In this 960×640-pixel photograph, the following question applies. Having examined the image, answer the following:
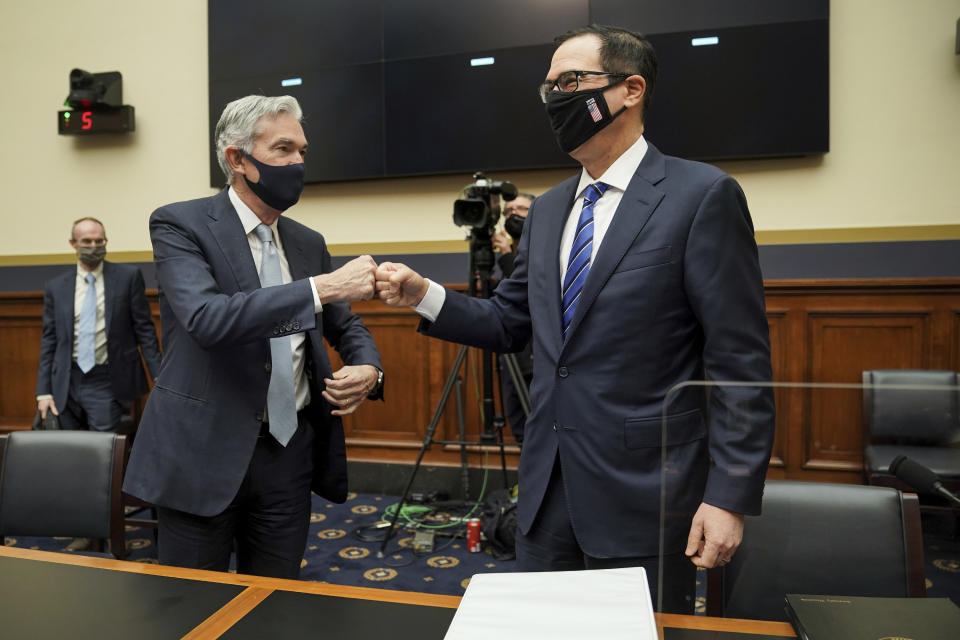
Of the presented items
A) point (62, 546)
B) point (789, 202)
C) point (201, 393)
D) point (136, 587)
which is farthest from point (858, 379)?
point (62, 546)

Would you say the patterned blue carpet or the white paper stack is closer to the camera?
the white paper stack

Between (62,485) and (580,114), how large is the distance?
1650mm

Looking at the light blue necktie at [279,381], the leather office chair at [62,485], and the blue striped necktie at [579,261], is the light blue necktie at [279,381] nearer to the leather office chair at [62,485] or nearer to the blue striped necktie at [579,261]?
the leather office chair at [62,485]

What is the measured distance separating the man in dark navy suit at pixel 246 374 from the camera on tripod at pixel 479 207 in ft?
3.69

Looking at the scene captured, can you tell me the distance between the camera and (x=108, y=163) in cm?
492

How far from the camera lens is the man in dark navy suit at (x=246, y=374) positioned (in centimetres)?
158

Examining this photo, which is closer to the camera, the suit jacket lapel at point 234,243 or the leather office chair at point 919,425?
the leather office chair at point 919,425

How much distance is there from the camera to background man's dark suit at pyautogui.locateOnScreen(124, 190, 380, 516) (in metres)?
1.53

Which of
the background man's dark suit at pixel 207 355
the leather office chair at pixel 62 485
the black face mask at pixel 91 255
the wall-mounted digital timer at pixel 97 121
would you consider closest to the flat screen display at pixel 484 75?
the wall-mounted digital timer at pixel 97 121

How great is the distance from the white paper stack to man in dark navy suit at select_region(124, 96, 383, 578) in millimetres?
801

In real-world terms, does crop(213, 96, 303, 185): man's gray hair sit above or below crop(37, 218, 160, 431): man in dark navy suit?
above

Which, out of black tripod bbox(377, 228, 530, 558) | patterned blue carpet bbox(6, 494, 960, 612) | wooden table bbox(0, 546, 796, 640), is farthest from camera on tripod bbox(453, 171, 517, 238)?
wooden table bbox(0, 546, 796, 640)

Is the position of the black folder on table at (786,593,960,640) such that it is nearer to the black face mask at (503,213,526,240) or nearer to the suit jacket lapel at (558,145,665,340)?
the suit jacket lapel at (558,145,665,340)

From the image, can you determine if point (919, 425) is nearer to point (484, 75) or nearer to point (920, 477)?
point (920, 477)
